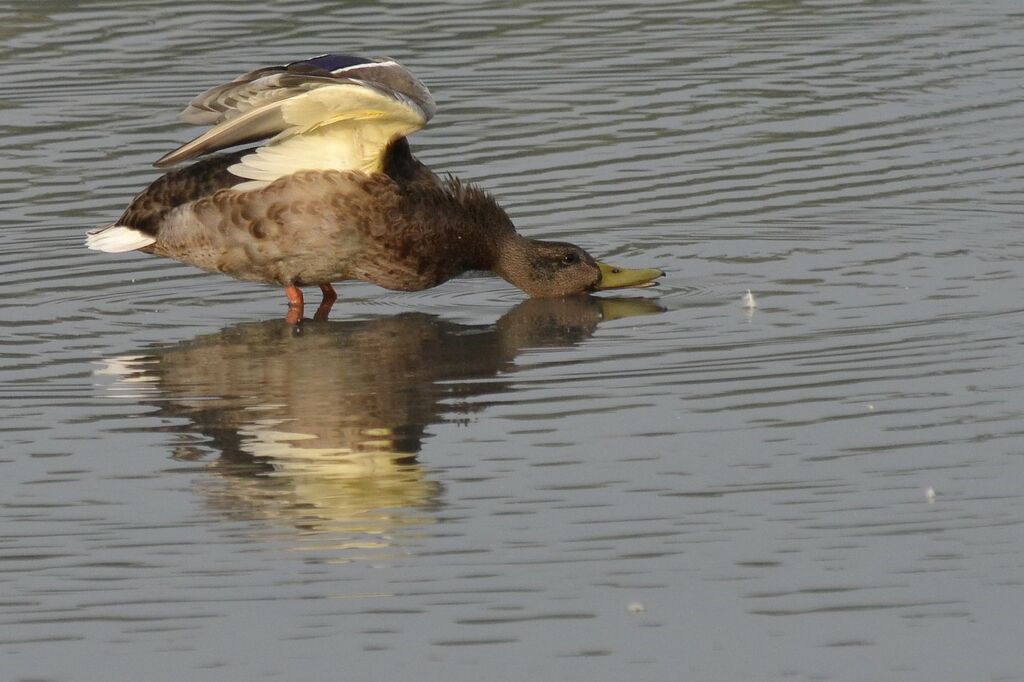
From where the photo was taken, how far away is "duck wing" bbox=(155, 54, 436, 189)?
9039 mm

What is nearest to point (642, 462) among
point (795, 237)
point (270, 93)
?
point (270, 93)

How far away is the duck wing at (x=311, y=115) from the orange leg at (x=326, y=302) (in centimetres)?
68

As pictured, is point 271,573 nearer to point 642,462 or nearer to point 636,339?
point 642,462

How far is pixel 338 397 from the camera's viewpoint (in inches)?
321

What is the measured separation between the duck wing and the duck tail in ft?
1.91

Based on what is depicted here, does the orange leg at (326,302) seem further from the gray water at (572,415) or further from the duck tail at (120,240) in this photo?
the duck tail at (120,240)

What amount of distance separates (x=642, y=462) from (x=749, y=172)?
5682 millimetres

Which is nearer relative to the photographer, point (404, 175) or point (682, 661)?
point (682, 661)

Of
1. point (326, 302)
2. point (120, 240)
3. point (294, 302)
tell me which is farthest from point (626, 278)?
point (120, 240)

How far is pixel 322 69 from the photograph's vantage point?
933 cm

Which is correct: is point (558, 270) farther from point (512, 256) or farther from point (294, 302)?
point (294, 302)

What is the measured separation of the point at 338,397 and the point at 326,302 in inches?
85.0

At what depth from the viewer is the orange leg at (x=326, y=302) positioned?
396 inches

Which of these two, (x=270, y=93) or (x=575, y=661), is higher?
(x=270, y=93)
